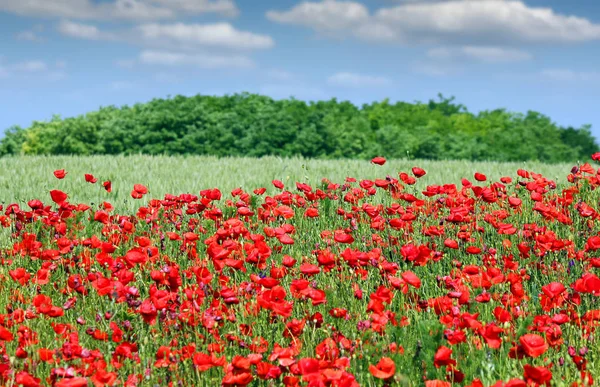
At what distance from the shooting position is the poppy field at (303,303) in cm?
355

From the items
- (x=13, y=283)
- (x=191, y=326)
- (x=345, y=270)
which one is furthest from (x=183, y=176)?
(x=191, y=326)

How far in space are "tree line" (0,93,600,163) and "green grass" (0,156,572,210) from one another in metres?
9.21

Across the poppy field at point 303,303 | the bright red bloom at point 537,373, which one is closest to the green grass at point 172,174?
the poppy field at point 303,303

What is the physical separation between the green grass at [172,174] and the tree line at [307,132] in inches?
363

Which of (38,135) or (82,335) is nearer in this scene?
(82,335)

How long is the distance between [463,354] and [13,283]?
397 centimetres

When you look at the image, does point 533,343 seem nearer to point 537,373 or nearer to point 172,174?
point 537,373

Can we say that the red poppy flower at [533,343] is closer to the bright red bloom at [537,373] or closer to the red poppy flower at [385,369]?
the bright red bloom at [537,373]

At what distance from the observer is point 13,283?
5.87 metres

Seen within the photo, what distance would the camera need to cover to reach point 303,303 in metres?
4.51

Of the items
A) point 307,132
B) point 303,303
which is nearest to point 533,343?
point 303,303

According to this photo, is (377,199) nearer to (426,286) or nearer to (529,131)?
(426,286)

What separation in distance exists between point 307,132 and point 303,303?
23879 millimetres

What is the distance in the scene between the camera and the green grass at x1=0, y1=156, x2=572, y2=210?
9.83 metres
